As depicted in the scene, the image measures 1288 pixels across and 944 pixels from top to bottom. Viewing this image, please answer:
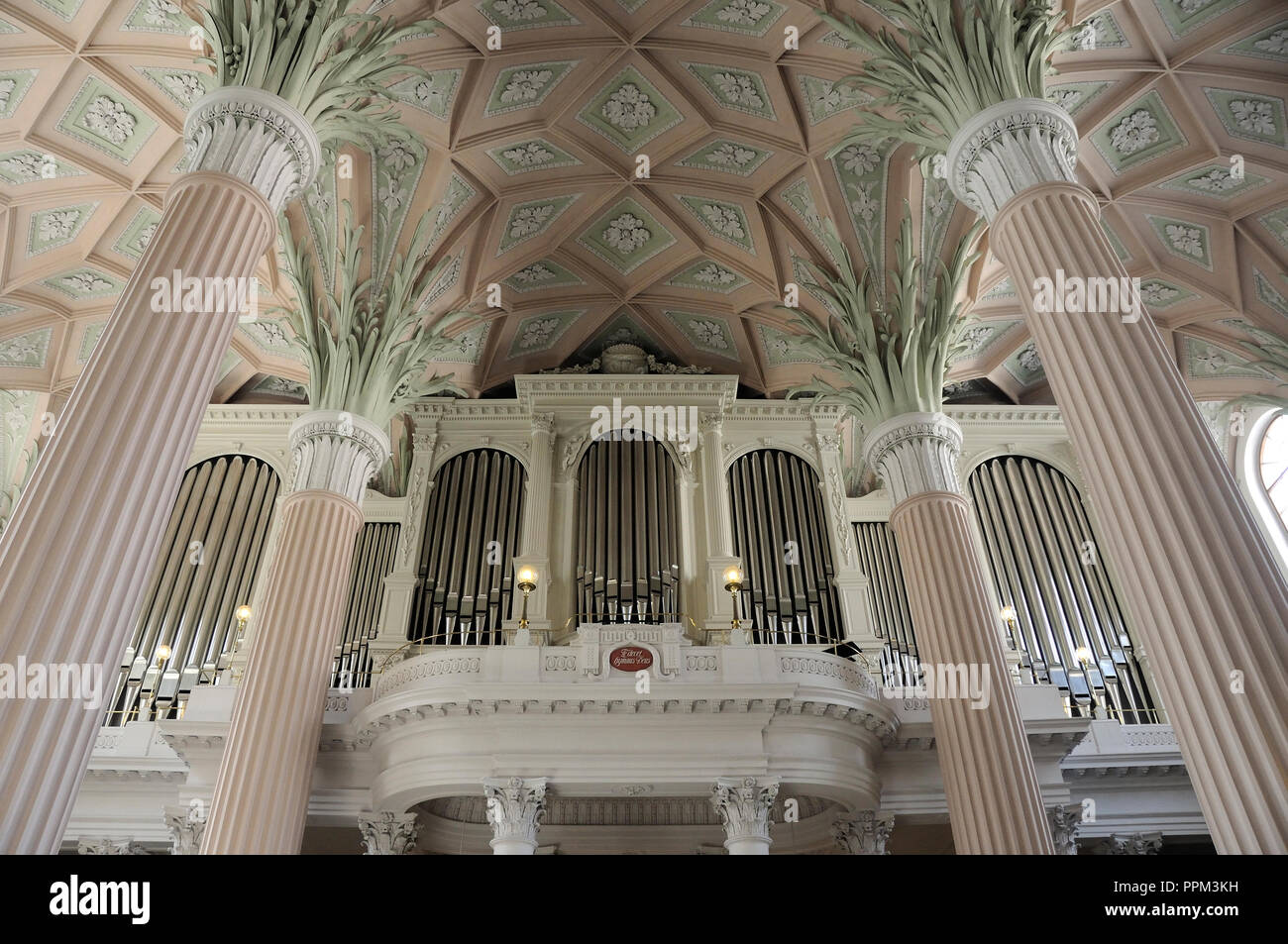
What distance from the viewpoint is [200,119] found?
352 inches

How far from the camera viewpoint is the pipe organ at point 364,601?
15.3m

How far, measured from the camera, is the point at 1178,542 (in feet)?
21.7

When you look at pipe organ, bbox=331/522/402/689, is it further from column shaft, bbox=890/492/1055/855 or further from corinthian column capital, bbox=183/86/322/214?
column shaft, bbox=890/492/1055/855

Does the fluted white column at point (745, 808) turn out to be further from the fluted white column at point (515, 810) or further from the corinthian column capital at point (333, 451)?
the corinthian column capital at point (333, 451)

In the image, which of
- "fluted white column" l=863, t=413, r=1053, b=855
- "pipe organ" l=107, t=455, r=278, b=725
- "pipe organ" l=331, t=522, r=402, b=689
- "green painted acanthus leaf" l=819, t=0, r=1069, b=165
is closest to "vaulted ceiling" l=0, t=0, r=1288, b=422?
"pipe organ" l=107, t=455, r=278, b=725

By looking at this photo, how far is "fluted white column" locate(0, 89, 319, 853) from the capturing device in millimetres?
5676

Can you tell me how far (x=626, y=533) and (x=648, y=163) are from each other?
6.35m

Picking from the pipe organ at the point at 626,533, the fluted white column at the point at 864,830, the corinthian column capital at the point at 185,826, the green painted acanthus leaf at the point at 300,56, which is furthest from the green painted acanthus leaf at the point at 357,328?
the fluted white column at the point at 864,830

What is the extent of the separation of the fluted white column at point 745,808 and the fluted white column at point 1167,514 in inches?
233

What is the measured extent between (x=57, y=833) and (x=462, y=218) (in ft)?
41.2
